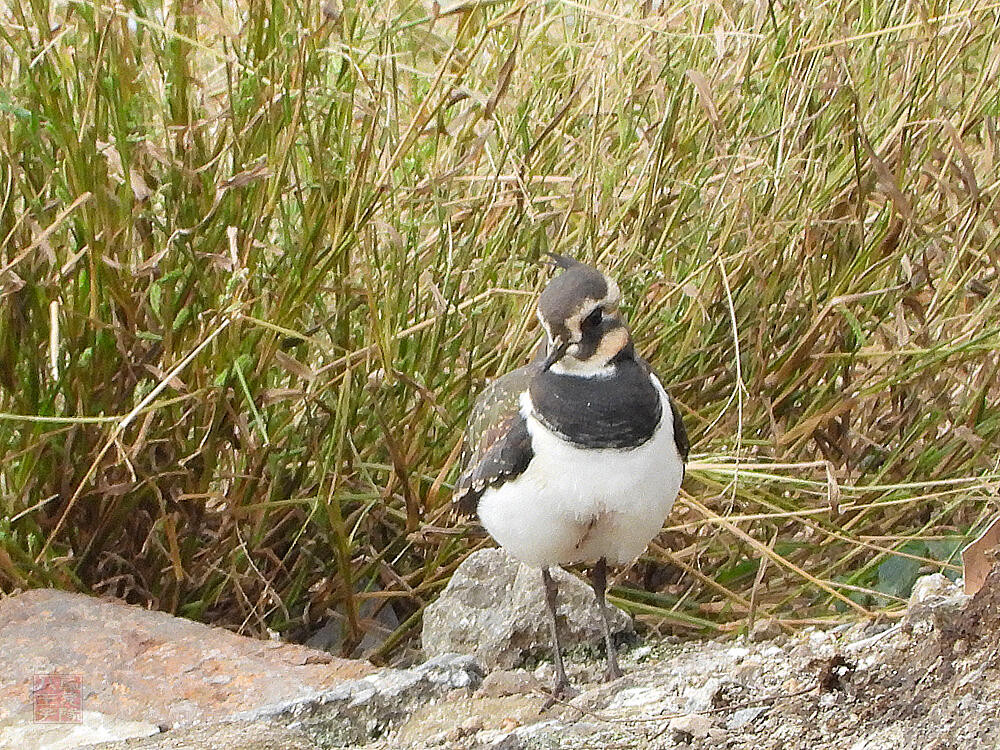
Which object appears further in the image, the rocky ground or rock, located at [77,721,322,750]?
rock, located at [77,721,322,750]

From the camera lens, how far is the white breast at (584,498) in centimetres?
238

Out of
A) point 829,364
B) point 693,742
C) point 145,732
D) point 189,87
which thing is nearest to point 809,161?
point 829,364

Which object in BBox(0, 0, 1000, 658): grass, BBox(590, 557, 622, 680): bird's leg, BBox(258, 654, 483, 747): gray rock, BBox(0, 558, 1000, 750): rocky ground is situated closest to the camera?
BBox(0, 558, 1000, 750): rocky ground

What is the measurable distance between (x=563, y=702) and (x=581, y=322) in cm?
64

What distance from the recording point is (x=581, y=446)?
240 cm

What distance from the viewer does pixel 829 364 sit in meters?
3.14

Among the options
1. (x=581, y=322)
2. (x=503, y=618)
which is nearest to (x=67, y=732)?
(x=503, y=618)

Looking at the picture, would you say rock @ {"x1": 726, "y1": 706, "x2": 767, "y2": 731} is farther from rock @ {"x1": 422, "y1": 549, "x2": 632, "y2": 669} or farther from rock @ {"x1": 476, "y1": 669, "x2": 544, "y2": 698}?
rock @ {"x1": 422, "y1": 549, "x2": 632, "y2": 669}

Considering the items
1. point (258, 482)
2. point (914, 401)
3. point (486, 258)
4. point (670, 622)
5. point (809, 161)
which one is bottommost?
point (670, 622)

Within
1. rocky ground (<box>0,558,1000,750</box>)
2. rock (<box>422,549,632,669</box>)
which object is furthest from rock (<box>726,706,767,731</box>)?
rock (<box>422,549,632,669</box>)

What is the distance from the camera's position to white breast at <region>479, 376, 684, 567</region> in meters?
2.38

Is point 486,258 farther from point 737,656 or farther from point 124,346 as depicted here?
point 737,656

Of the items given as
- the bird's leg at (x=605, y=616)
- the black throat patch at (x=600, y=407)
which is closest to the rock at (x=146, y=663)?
the bird's leg at (x=605, y=616)

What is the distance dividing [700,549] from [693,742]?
1170mm
